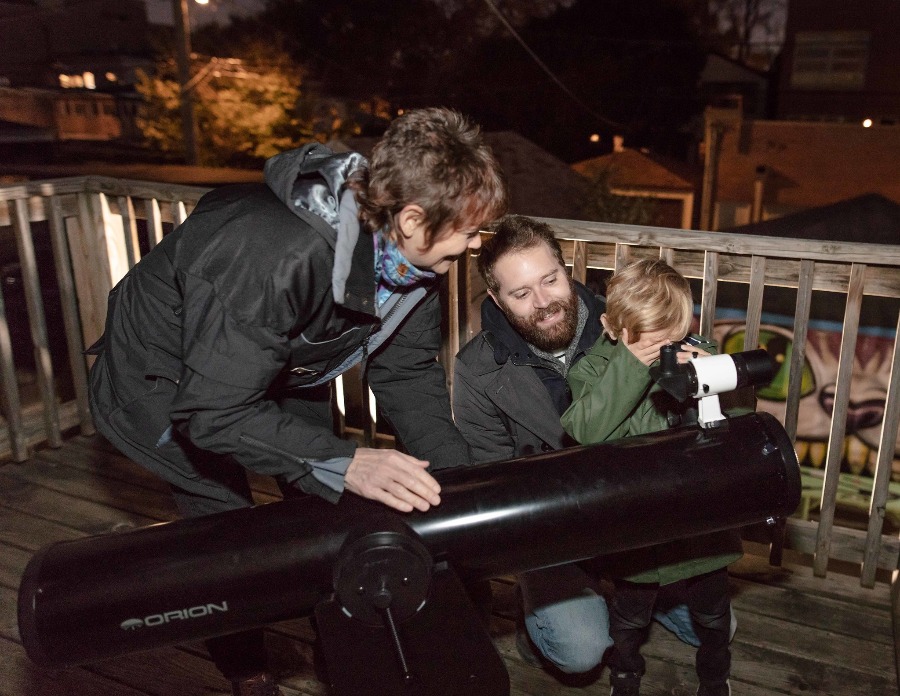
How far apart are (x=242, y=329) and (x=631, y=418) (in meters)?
1.05

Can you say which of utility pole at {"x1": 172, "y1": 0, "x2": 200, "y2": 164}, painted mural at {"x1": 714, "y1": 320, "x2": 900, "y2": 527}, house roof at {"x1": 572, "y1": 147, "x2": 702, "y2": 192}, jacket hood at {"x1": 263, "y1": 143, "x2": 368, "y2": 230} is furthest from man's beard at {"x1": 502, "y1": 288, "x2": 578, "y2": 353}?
house roof at {"x1": 572, "y1": 147, "x2": 702, "y2": 192}

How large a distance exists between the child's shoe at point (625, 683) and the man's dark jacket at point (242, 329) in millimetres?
1108

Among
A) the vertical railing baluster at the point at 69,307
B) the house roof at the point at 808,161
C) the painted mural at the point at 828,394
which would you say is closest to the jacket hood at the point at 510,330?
the vertical railing baluster at the point at 69,307

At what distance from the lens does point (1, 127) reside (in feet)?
79.1

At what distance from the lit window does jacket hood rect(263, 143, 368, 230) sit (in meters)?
21.9

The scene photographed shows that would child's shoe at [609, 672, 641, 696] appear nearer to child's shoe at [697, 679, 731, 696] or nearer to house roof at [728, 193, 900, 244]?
child's shoe at [697, 679, 731, 696]

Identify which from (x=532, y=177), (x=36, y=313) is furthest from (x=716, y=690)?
(x=532, y=177)

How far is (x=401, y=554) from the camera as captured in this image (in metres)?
1.24

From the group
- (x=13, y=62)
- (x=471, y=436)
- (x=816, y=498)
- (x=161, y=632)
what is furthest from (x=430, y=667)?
(x=13, y=62)

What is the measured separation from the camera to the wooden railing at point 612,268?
233cm

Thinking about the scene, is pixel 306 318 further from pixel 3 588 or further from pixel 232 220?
pixel 3 588

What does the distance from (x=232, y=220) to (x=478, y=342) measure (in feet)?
2.96

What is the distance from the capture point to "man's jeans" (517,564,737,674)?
2.09m

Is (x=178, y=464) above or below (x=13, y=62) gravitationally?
below
